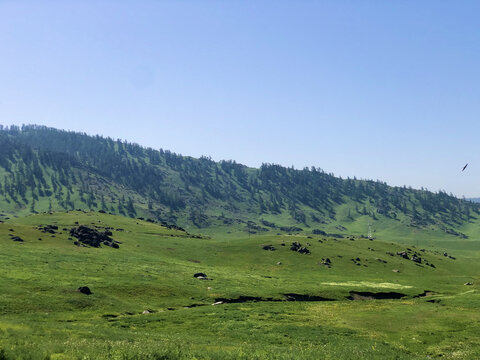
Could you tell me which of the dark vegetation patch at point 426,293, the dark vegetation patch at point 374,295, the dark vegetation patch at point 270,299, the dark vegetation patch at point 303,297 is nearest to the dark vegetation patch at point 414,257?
the dark vegetation patch at point 426,293

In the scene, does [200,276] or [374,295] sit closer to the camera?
[374,295]

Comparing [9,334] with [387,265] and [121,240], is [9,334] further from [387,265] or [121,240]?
[387,265]

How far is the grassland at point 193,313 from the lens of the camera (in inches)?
1362

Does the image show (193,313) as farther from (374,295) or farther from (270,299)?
(374,295)

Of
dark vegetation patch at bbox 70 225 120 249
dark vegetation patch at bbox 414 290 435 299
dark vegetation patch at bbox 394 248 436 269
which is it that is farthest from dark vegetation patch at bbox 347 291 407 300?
dark vegetation patch at bbox 70 225 120 249

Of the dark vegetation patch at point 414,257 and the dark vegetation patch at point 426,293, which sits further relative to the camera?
the dark vegetation patch at point 414,257

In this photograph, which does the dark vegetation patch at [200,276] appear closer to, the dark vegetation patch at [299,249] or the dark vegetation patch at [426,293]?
the dark vegetation patch at [426,293]

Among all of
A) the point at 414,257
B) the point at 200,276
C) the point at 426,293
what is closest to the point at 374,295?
the point at 426,293

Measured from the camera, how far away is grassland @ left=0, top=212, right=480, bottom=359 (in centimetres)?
3459

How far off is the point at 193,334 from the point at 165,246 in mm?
121757

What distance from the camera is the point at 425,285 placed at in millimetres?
122562

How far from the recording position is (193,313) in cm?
6266

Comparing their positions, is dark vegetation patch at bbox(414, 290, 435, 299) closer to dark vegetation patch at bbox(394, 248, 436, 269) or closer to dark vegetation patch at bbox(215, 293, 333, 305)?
dark vegetation patch at bbox(215, 293, 333, 305)

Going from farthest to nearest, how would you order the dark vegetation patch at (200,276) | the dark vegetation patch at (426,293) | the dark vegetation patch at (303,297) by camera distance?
the dark vegetation patch at (426,293), the dark vegetation patch at (200,276), the dark vegetation patch at (303,297)
